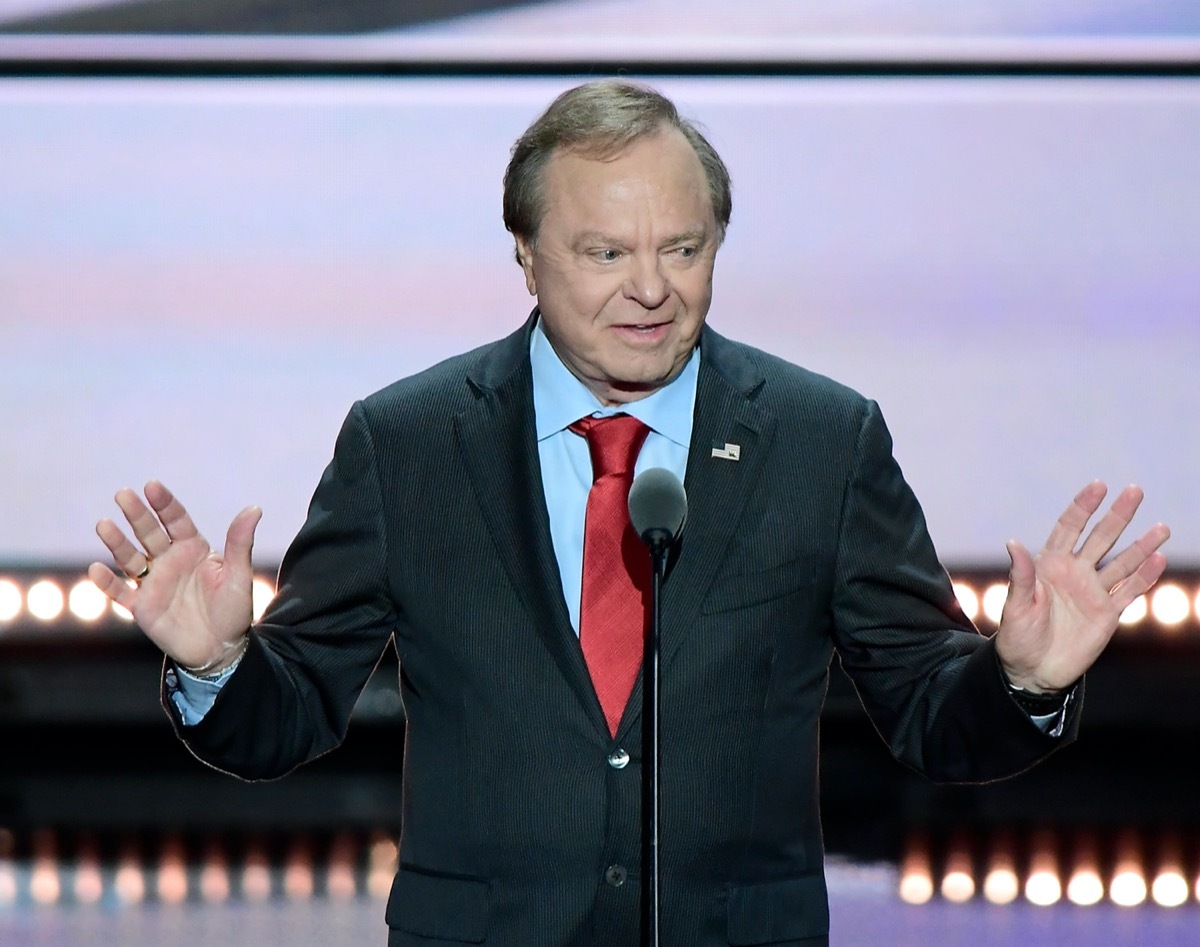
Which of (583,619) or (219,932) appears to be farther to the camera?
(219,932)

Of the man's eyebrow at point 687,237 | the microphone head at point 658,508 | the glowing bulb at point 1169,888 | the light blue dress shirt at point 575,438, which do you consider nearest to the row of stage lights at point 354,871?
the glowing bulb at point 1169,888

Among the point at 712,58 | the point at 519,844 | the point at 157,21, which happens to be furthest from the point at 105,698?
the point at 519,844

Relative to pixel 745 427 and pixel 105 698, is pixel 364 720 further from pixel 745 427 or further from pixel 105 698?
pixel 745 427

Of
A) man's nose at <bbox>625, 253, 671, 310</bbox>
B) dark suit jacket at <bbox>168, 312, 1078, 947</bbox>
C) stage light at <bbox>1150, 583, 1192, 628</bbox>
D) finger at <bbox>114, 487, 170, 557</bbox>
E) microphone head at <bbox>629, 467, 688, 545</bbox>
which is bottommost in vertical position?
stage light at <bbox>1150, 583, 1192, 628</bbox>

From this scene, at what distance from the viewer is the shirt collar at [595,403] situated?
6.48 feet

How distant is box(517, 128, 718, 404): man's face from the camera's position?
1.89 m

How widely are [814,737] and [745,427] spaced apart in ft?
1.15

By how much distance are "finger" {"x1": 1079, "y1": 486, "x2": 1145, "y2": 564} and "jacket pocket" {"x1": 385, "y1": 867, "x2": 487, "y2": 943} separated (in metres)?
0.72

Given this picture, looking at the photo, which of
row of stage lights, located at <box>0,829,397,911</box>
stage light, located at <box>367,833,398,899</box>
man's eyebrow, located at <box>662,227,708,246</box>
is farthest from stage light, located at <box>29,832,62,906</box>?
man's eyebrow, located at <box>662,227,708,246</box>

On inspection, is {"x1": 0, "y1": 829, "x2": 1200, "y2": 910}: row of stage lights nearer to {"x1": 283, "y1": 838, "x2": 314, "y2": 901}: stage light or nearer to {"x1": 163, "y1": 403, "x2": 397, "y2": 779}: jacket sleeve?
{"x1": 283, "y1": 838, "x2": 314, "y2": 901}: stage light

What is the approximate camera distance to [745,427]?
1.95m

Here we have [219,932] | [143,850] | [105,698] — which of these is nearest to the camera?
[219,932]

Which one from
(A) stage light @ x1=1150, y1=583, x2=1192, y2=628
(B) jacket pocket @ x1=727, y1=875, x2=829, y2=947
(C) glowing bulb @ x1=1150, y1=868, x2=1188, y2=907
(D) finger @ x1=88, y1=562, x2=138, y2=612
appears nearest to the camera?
(D) finger @ x1=88, y1=562, x2=138, y2=612

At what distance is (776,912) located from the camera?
1845 mm
